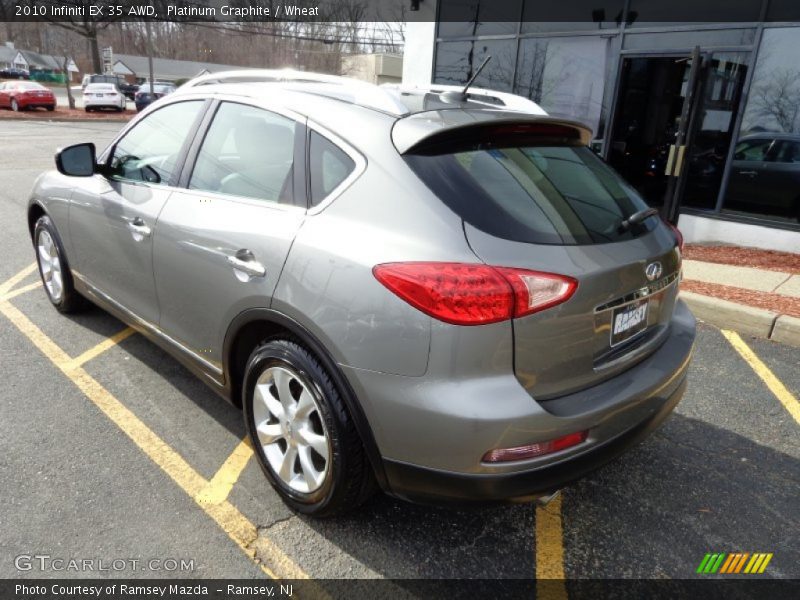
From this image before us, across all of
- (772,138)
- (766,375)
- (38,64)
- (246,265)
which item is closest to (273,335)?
(246,265)

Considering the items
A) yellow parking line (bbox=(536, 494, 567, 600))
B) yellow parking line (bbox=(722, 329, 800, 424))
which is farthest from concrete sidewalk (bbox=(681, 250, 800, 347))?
yellow parking line (bbox=(536, 494, 567, 600))

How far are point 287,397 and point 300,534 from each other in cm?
57

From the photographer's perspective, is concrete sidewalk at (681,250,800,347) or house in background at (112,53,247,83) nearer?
concrete sidewalk at (681,250,800,347)

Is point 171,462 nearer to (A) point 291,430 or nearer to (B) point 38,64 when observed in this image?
(A) point 291,430

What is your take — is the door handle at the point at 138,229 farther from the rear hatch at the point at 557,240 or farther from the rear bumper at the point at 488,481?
the rear bumper at the point at 488,481

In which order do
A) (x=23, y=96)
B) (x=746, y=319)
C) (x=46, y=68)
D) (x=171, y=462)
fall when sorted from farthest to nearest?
1. (x=46, y=68)
2. (x=23, y=96)
3. (x=746, y=319)
4. (x=171, y=462)

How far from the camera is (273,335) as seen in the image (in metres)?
2.40

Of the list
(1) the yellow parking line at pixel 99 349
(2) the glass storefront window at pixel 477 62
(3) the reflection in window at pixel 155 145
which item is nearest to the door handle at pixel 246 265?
(3) the reflection in window at pixel 155 145

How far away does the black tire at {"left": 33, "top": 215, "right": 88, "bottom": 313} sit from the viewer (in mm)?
4141

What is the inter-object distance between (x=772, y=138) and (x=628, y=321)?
22.5ft

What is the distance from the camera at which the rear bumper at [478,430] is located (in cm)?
190

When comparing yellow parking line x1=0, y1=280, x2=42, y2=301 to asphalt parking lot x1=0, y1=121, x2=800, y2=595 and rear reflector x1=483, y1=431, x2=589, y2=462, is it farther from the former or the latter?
rear reflector x1=483, y1=431, x2=589, y2=462

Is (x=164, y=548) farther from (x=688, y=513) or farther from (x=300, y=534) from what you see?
(x=688, y=513)

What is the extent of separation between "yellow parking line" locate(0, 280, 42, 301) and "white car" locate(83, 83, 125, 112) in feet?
101
